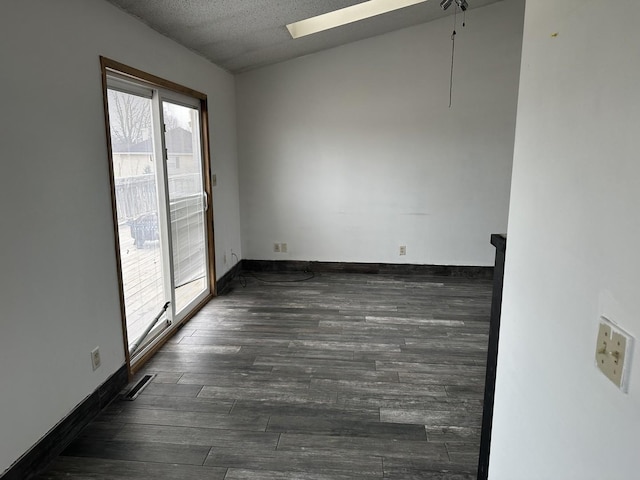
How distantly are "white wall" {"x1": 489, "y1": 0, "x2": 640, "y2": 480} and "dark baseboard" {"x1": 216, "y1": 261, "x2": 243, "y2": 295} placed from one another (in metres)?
3.55

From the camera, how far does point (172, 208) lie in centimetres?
342

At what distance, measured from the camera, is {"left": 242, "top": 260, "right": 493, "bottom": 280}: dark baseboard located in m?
5.02

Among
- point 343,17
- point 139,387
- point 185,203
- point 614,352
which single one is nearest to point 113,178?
point 185,203

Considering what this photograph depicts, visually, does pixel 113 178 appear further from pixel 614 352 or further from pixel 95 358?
pixel 614 352

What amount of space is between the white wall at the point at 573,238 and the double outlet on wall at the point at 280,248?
403cm

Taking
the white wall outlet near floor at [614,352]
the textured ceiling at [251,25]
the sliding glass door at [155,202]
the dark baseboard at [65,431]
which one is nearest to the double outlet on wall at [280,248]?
the sliding glass door at [155,202]

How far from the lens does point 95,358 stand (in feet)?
7.88

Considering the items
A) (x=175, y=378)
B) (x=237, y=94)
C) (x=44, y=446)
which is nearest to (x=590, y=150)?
(x=44, y=446)

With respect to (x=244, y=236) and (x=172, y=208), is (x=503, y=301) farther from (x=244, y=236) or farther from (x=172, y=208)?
(x=244, y=236)

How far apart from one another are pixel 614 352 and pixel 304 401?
2044mm

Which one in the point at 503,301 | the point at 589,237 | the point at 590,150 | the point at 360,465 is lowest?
the point at 360,465

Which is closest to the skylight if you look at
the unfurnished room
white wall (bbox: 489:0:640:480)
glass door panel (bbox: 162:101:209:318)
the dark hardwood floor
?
the unfurnished room

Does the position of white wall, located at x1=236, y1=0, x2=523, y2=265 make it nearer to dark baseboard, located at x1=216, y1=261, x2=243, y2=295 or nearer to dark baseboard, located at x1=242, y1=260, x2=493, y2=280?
dark baseboard, located at x1=242, y1=260, x2=493, y2=280

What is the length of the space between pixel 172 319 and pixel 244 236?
75.6 inches
